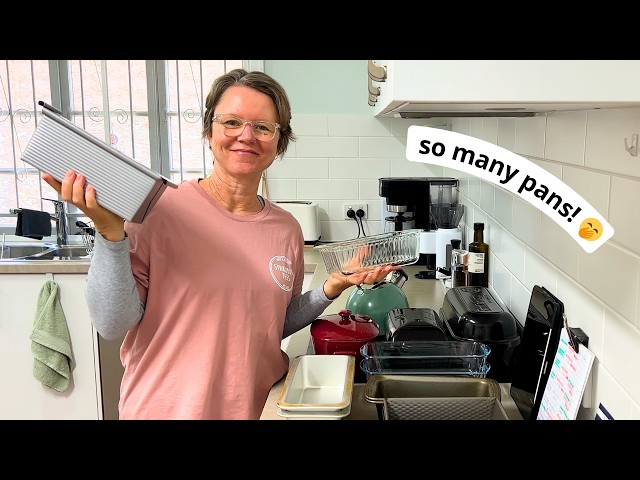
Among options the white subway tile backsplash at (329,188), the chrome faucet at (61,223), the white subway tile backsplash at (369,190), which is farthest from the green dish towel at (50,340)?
the white subway tile backsplash at (369,190)

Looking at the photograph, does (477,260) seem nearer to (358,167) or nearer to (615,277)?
(615,277)

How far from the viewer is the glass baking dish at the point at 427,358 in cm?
127

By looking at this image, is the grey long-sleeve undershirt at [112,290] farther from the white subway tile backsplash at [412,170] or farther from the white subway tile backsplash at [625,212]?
the white subway tile backsplash at [412,170]

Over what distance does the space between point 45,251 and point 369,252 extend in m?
2.22

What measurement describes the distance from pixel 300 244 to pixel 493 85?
2.66ft

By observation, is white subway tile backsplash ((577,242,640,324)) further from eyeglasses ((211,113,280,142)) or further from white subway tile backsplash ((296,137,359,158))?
white subway tile backsplash ((296,137,359,158))

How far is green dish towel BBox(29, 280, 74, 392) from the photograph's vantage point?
2.62 m

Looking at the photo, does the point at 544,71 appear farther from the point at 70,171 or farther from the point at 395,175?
the point at 395,175

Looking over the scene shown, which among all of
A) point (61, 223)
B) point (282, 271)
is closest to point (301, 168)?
point (61, 223)

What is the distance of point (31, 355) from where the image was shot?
2.71 meters

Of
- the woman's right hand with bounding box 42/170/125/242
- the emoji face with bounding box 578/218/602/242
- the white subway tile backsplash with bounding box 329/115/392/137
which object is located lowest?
the emoji face with bounding box 578/218/602/242

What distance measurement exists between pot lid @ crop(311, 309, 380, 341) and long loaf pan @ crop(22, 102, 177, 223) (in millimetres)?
625

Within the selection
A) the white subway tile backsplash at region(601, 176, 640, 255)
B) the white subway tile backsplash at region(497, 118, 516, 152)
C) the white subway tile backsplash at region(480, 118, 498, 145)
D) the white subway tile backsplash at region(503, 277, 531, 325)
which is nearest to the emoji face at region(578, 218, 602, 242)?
the white subway tile backsplash at region(601, 176, 640, 255)

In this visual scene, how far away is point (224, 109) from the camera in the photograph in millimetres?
1303
